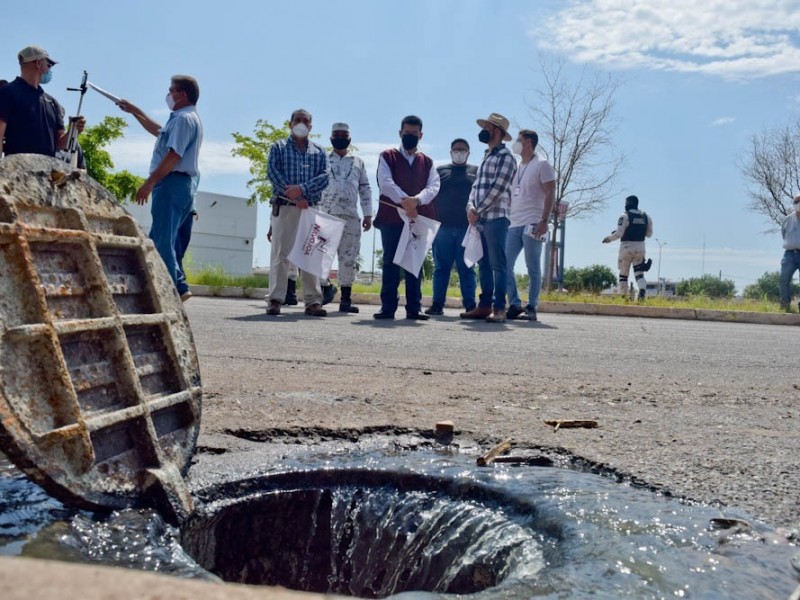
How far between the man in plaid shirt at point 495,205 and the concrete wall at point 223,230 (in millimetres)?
49148

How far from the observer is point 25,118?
5719 millimetres

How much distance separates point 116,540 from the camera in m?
1.93

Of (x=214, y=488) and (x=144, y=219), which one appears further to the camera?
(x=144, y=219)

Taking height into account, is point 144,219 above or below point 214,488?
above

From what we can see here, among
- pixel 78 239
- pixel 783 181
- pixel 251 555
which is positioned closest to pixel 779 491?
pixel 251 555

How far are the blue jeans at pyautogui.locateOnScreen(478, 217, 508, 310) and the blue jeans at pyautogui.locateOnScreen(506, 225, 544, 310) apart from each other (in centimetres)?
12

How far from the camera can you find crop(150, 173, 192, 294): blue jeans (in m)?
6.16

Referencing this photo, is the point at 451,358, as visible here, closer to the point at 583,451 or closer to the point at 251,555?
the point at 583,451

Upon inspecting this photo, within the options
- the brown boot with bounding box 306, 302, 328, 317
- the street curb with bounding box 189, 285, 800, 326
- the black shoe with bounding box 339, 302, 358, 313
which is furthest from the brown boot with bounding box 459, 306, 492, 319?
the street curb with bounding box 189, 285, 800, 326

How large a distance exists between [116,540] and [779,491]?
1.91 m

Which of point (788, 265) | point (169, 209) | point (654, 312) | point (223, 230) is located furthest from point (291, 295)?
point (223, 230)

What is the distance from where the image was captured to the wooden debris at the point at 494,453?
2693 mm

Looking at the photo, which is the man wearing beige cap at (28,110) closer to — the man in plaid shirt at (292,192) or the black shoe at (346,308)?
the man in plaid shirt at (292,192)

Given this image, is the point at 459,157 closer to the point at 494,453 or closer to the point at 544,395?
the point at 544,395
